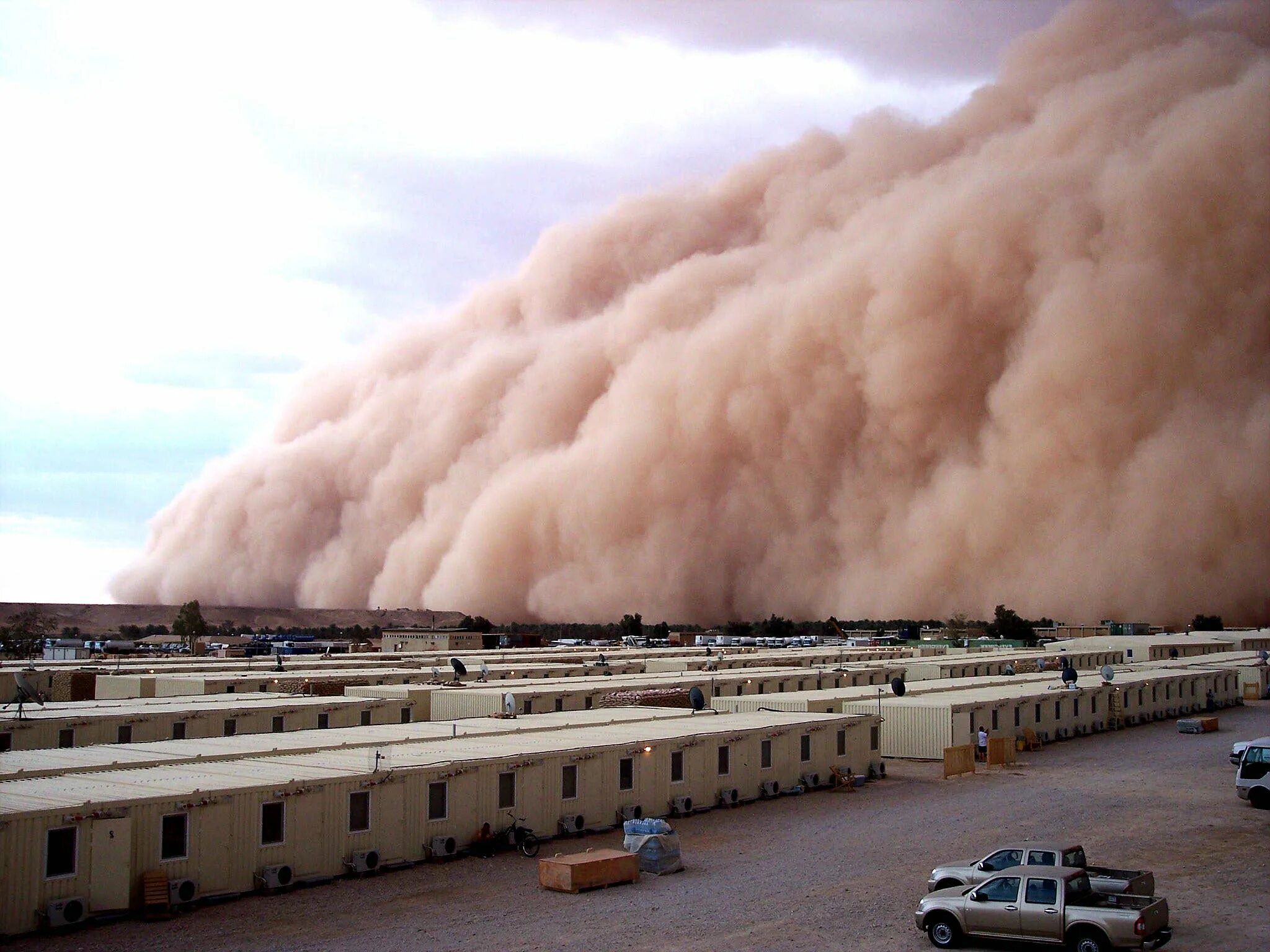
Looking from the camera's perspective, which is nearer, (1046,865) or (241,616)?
(1046,865)

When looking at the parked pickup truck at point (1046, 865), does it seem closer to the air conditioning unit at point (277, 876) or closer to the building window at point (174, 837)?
the air conditioning unit at point (277, 876)

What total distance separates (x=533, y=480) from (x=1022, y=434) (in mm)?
25895

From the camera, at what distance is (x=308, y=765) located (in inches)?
508

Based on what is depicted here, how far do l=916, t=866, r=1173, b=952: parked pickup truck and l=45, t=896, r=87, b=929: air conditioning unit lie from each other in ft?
20.9

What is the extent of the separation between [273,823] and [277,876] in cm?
46

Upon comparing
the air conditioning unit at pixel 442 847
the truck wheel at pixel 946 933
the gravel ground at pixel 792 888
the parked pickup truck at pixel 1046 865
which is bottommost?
the gravel ground at pixel 792 888

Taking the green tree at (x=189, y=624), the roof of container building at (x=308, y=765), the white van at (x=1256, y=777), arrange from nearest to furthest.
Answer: the roof of container building at (x=308, y=765) → the white van at (x=1256, y=777) → the green tree at (x=189, y=624)

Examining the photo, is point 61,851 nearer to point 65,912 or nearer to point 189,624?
point 65,912

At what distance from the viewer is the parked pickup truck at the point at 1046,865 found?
1010 cm

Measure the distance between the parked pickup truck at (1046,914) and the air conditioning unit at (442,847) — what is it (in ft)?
15.4

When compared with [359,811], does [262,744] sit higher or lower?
higher

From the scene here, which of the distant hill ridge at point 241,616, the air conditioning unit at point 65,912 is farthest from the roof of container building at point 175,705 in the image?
the distant hill ridge at point 241,616

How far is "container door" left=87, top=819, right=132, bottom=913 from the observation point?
995 centimetres

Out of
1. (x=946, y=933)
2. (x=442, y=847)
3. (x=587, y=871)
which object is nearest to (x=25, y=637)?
(x=442, y=847)
